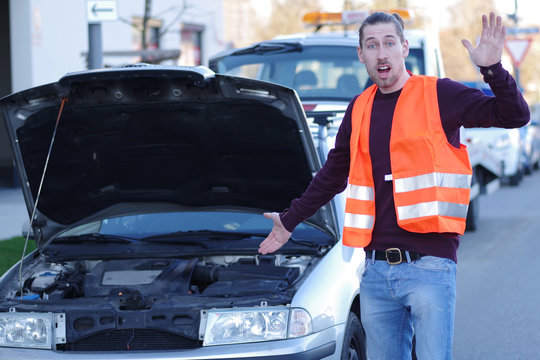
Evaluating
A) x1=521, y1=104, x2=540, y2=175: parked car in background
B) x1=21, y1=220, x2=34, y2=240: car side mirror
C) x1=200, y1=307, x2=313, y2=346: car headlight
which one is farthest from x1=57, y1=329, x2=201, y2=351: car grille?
x1=521, y1=104, x2=540, y2=175: parked car in background

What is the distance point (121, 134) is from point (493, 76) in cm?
257

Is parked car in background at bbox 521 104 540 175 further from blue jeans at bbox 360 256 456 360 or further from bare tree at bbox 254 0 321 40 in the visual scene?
blue jeans at bbox 360 256 456 360

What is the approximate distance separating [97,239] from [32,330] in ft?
3.70

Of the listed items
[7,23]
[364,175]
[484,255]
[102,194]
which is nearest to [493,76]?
[364,175]

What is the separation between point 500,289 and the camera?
8.87 meters

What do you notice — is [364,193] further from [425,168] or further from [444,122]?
[444,122]

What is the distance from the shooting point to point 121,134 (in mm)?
5492

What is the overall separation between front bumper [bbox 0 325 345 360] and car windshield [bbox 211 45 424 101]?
3951 mm

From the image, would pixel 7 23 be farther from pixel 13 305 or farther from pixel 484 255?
pixel 13 305

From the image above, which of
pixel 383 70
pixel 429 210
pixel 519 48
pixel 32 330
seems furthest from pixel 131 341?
pixel 519 48

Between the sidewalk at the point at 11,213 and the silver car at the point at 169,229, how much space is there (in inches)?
191

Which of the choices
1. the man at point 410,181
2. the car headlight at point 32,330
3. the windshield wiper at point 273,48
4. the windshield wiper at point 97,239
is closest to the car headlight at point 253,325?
the man at point 410,181

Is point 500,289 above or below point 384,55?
below

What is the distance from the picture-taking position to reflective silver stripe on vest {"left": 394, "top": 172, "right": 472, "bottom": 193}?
3699mm
